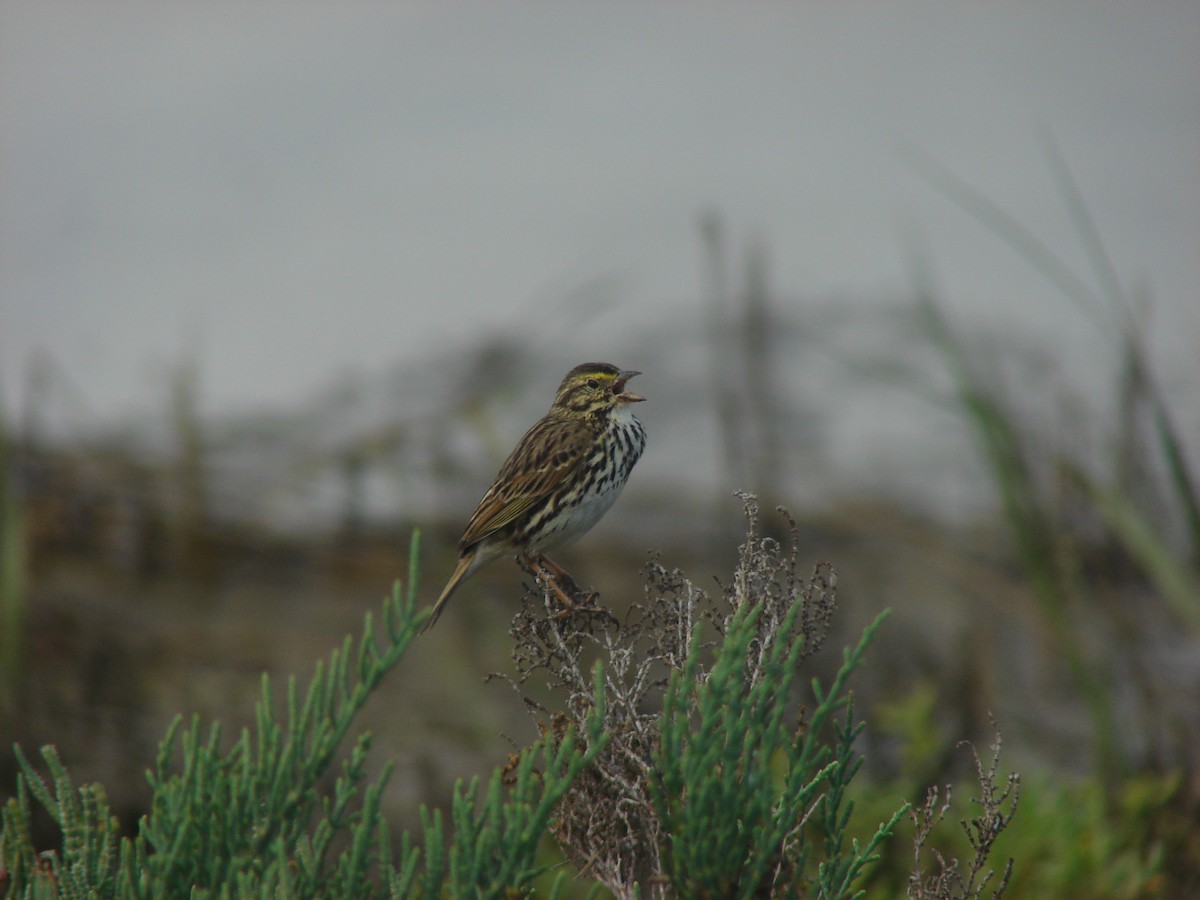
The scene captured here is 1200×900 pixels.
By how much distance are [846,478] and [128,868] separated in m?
5.53

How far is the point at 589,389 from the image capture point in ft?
12.4

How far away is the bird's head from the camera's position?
3711mm

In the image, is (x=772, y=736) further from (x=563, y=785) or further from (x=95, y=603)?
(x=95, y=603)

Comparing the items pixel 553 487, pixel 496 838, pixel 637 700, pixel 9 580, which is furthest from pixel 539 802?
pixel 9 580

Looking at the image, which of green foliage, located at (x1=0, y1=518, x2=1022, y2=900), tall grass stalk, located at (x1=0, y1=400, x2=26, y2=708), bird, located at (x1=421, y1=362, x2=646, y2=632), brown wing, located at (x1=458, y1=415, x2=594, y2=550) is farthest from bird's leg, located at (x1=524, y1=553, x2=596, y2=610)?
tall grass stalk, located at (x1=0, y1=400, x2=26, y2=708)

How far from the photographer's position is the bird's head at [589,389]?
12.2 feet

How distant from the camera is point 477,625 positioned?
22.3 ft

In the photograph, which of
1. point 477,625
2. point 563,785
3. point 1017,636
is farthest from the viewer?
point 1017,636

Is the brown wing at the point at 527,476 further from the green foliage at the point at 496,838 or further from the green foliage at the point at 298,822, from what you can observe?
the green foliage at the point at 496,838

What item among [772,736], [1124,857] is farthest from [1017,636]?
[772,736]

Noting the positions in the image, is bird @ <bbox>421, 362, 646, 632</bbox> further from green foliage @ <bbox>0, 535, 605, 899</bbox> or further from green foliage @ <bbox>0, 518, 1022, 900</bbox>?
green foliage @ <bbox>0, 535, 605, 899</bbox>

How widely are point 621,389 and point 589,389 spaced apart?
14 cm

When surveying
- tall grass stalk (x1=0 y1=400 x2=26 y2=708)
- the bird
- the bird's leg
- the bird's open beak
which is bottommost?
tall grass stalk (x1=0 y1=400 x2=26 y2=708)

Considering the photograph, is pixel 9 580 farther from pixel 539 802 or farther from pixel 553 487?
pixel 539 802
